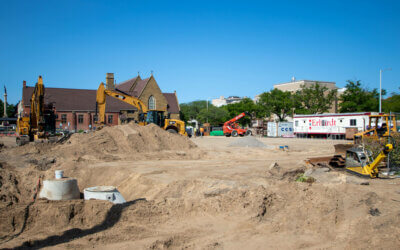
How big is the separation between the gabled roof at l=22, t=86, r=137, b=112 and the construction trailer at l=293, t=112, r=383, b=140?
3081 cm

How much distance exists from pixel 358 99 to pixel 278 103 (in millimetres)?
13328

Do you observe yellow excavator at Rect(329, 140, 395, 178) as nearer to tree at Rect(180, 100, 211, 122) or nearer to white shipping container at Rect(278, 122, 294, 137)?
white shipping container at Rect(278, 122, 294, 137)

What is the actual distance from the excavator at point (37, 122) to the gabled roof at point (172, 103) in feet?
131

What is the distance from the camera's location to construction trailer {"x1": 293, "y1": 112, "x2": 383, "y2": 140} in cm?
3162

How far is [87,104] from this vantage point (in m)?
53.1

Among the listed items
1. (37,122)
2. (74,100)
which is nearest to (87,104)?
(74,100)

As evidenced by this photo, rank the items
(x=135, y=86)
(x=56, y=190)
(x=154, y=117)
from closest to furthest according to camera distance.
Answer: (x=56, y=190) < (x=154, y=117) < (x=135, y=86)

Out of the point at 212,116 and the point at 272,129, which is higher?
the point at 212,116

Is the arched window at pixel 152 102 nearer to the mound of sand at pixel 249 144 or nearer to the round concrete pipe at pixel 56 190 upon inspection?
the mound of sand at pixel 249 144

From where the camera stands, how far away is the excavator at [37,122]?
20.7 m

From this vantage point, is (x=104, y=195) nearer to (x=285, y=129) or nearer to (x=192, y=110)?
(x=285, y=129)

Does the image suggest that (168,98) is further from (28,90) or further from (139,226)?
(139,226)

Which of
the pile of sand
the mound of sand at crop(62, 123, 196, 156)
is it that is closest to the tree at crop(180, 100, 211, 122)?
the mound of sand at crop(62, 123, 196, 156)

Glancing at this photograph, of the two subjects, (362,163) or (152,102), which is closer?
(362,163)
